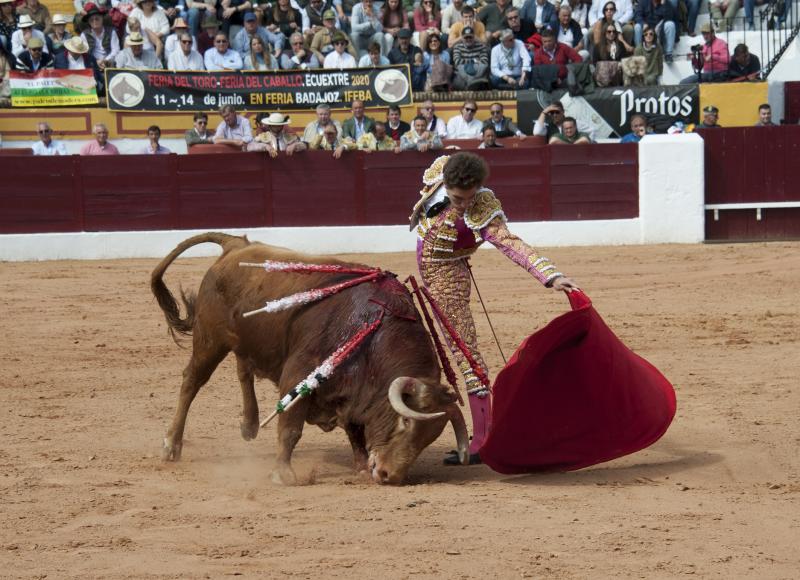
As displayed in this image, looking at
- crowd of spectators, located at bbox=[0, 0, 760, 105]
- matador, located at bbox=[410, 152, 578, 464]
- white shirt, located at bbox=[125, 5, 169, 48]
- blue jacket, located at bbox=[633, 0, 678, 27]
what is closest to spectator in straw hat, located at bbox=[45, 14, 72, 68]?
crowd of spectators, located at bbox=[0, 0, 760, 105]

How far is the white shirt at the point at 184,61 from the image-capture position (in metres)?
13.5

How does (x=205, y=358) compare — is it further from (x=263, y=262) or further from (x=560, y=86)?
(x=560, y=86)

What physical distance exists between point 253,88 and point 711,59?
4960 mm

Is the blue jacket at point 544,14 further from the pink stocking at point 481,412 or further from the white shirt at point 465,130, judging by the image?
the pink stocking at point 481,412

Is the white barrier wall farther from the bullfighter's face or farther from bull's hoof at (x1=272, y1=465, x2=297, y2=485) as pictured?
bull's hoof at (x1=272, y1=465, x2=297, y2=485)

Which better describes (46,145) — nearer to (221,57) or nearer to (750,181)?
(221,57)

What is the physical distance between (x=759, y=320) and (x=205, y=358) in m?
4.29

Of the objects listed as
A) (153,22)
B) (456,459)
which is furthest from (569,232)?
(456,459)

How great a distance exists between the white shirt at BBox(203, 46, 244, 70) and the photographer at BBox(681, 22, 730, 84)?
482 centimetres

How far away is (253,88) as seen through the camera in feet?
44.4

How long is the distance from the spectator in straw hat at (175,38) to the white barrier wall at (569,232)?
2.29m

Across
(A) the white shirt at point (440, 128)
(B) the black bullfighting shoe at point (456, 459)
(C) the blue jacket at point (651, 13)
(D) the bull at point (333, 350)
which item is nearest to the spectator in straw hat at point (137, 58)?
(A) the white shirt at point (440, 128)

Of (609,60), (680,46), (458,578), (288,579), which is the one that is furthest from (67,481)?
(680,46)

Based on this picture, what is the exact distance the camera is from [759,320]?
8219mm
